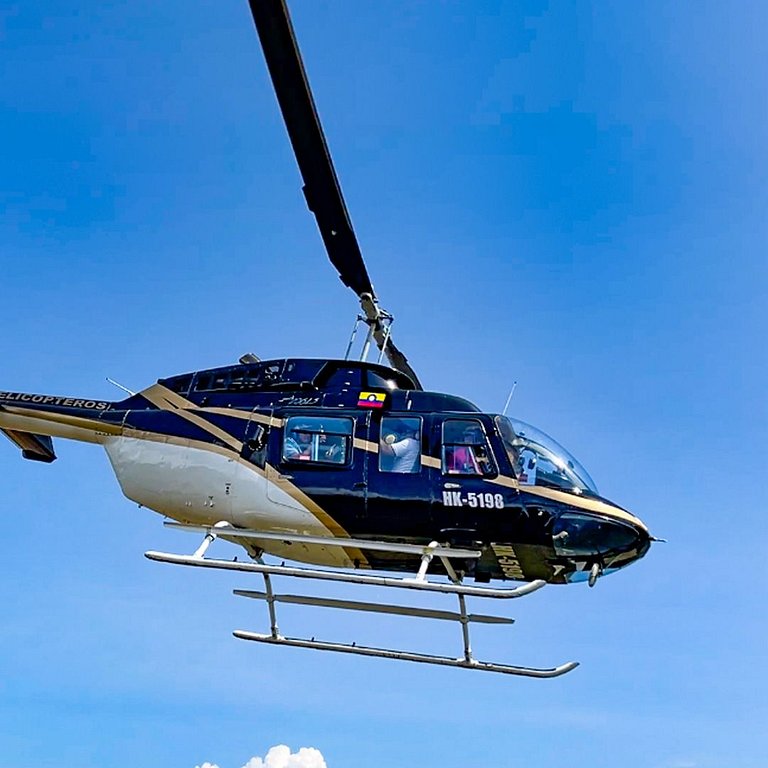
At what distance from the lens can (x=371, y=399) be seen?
1286cm

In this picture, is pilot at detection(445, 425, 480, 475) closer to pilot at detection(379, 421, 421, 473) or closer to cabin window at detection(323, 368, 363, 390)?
pilot at detection(379, 421, 421, 473)

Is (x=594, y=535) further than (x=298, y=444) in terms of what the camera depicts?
No

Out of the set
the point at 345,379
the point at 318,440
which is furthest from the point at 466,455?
the point at 345,379

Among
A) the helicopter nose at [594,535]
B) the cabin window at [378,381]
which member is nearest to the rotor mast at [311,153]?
the cabin window at [378,381]

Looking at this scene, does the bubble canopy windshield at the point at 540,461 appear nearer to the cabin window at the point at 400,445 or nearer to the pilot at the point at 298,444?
the cabin window at the point at 400,445

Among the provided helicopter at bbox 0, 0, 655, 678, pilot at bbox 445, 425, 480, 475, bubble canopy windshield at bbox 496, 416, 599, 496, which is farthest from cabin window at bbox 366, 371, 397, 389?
bubble canopy windshield at bbox 496, 416, 599, 496

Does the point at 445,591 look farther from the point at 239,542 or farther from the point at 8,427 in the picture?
the point at 8,427

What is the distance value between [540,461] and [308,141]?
5124 millimetres

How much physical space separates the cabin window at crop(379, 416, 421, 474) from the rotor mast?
194 centimetres

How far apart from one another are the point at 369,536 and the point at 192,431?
9.84 feet

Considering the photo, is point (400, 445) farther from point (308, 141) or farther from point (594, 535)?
point (308, 141)

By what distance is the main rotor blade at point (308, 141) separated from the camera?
10930 millimetres

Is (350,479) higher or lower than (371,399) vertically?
lower

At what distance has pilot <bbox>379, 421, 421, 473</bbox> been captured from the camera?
12375mm
